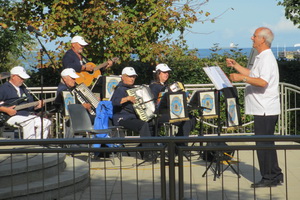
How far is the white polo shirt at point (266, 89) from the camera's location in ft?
28.8

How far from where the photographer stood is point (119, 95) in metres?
11.5

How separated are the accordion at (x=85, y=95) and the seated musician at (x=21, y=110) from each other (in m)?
0.68

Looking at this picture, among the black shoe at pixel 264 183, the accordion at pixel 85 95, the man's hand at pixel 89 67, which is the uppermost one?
the man's hand at pixel 89 67

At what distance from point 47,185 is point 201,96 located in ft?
12.9

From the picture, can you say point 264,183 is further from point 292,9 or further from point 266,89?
point 292,9

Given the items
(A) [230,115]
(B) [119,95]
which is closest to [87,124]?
(B) [119,95]

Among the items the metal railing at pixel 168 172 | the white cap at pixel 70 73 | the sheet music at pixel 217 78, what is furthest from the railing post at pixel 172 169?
the white cap at pixel 70 73

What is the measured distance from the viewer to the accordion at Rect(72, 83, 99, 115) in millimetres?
11891

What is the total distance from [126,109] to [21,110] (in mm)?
1844

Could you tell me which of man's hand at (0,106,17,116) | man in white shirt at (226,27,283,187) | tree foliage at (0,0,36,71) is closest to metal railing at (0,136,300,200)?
man in white shirt at (226,27,283,187)

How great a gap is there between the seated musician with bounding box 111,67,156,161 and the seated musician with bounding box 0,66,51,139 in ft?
4.34

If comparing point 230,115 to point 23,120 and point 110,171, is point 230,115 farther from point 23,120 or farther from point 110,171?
point 23,120

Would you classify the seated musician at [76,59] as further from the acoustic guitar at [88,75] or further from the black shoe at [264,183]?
the black shoe at [264,183]

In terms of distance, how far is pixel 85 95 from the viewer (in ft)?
39.3
